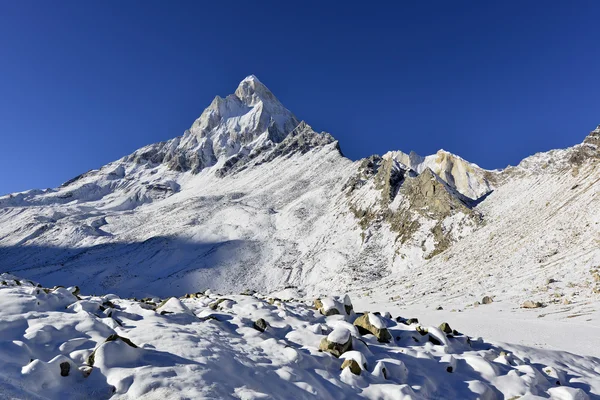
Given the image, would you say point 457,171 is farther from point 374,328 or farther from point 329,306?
point 374,328

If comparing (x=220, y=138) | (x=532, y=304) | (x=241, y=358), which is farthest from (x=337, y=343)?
(x=220, y=138)

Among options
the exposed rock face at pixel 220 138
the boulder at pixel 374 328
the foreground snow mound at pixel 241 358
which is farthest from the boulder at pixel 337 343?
the exposed rock face at pixel 220 138

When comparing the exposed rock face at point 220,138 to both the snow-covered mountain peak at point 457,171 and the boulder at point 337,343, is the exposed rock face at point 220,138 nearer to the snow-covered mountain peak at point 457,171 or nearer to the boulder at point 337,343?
the snow-covered mountain peak at point 457,171

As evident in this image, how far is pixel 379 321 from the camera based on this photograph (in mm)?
12250

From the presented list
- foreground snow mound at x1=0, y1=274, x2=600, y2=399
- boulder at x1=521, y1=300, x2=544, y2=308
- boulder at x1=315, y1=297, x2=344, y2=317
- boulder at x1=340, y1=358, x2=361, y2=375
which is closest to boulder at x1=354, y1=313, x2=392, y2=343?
foreground snow mound at x1=0, y1=274, x2=600, y2=399

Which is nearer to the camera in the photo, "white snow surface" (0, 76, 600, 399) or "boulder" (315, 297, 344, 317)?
"white snow surface" (0, 76, 600, 399)

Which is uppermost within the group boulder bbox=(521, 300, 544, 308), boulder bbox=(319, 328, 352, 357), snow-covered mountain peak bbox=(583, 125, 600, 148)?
snow-covered mountain peak bbox=(583, 125, 600, 148)

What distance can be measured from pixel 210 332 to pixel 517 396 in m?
8.11

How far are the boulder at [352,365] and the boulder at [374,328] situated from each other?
324cm

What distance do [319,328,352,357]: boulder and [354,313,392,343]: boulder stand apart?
221cm

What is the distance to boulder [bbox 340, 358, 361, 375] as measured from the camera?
8.45 meters

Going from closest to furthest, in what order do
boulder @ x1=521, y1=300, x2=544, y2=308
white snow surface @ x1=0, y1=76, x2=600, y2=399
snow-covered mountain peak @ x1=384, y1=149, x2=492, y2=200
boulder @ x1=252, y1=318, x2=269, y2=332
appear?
1. white snow surface @ x1=0, y1=76, x2=600, y2=399
2. boulder @ x1=252, y1=318, x2=269, y2=332
3. boulder @ x1=521, y1=300, x2=544, y2=308
4. snow-covered mountain peak @ x1=384, y1=149, x2=492, y2=200

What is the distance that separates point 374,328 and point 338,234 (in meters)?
48.1

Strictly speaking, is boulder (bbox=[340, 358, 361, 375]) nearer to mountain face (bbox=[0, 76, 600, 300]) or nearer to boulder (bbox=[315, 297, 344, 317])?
boulder (bbox=[315, 297, 344, 317])
